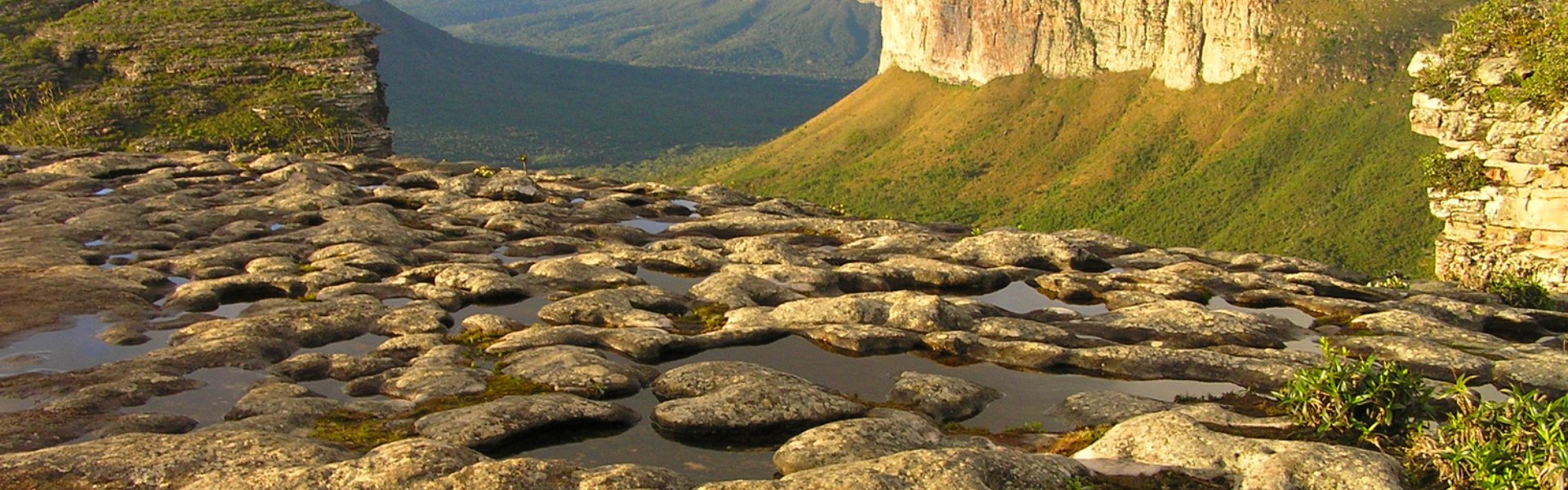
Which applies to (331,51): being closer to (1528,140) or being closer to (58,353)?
(58,353)

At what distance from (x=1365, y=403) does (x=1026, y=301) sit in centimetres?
1409

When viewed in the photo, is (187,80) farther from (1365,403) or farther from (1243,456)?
(1365,403)

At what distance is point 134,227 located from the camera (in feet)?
132

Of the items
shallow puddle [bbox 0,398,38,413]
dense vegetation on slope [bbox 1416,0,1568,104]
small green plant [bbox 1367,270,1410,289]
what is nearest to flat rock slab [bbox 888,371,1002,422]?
shallow puddle [bbox 0,398,38,413]

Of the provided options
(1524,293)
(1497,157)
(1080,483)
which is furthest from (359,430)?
(1497,157)

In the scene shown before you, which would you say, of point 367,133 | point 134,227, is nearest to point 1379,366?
point 134,227

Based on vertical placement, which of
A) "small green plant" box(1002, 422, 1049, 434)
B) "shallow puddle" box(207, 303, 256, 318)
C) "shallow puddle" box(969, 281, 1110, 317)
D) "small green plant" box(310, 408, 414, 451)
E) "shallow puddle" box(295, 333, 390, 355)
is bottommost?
"shallow puddle" box(207, 303, 256, 318)

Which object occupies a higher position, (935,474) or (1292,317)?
(935,474)

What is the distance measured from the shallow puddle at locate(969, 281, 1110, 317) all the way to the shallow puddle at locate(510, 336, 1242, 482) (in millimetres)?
6651

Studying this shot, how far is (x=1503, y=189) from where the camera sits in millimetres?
46844

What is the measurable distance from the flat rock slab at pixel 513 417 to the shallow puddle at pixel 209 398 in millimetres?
4722

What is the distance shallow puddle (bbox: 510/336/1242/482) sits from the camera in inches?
851

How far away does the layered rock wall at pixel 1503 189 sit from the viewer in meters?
44.2

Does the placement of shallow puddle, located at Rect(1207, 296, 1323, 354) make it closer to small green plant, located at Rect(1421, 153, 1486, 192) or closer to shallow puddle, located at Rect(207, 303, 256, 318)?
small green plant, located at Rect(1421, 153, 1486, 192)
